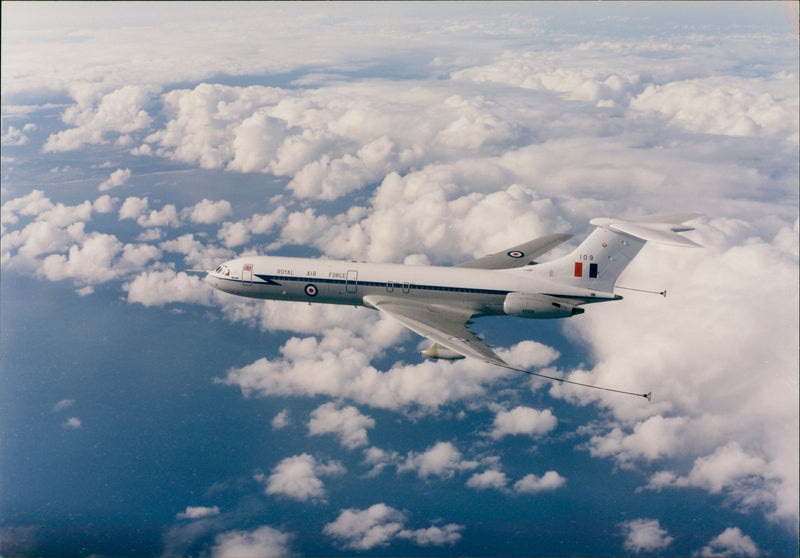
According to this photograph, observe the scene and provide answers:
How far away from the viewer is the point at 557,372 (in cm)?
13112

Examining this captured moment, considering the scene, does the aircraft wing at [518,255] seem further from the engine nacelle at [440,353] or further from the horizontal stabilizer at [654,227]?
the engine nacelle at [440,353]

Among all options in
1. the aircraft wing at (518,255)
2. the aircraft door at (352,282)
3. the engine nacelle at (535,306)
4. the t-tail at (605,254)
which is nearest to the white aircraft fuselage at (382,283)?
the aircraft door at (352,282)

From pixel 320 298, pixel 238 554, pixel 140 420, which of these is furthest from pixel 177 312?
pixel 320 298

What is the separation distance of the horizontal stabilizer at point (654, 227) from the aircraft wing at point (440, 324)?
1306 cm

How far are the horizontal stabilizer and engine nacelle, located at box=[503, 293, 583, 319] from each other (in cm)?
702

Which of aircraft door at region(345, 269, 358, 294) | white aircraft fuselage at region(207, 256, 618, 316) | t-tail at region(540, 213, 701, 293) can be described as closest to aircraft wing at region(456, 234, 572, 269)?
white aircraft fuselage at region(207, 256, 618, 316)

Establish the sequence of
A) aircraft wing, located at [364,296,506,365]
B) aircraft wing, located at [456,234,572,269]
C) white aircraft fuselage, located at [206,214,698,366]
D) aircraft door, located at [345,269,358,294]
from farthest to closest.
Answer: aircraft wing, located at [456,234,572,269]
aircraft door, located at [345,269,358,294]
white aircraft fuselage, located at [206,214,698,366]
aircraft wing, located at [364,296,506,365]

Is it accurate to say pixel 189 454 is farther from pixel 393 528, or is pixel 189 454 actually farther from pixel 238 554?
pixel 393 528

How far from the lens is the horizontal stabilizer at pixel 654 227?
36.1m

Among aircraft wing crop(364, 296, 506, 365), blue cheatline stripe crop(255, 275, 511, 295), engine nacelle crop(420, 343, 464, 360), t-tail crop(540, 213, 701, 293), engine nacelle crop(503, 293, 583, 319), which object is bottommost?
engine nacelle crop(420, 343, 464, 360)

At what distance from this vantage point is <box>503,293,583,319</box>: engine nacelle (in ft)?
133

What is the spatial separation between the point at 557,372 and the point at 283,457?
235ft

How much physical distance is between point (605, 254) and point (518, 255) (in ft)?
28.7

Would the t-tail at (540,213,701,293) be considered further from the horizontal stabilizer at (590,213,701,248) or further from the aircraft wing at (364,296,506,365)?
the aircraft wing at (364,296,506,365)
